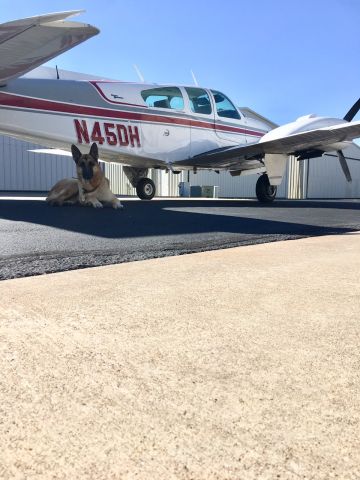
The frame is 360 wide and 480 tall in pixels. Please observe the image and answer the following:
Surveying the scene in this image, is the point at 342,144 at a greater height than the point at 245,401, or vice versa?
the point at 342,144

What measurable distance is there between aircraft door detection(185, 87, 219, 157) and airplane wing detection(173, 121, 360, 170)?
0.24 metres

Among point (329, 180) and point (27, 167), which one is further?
point (329, 180)

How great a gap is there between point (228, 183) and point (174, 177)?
4.88 m

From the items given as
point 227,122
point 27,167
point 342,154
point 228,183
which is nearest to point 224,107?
point 227,122

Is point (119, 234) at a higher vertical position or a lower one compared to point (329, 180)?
lower

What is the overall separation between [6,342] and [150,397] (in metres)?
0.82

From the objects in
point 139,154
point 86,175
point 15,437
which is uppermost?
point 139,154

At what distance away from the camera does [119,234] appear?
4.94m

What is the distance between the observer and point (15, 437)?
118cm

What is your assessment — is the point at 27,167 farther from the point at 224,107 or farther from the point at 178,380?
the point at 178,380

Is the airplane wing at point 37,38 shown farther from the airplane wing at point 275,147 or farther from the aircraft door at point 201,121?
the airplane wing at point 275,147

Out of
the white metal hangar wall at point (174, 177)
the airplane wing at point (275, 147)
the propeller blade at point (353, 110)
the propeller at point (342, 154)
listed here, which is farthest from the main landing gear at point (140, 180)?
the propeller blade at point (353, 110)

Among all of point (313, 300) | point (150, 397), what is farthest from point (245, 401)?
point (313, 300)

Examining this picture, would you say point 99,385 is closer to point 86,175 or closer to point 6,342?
point 6,342
